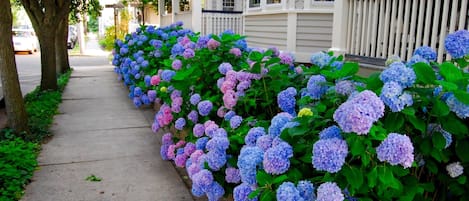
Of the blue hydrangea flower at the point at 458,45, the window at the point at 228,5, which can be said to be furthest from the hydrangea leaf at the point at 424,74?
the window at the point at 228,5

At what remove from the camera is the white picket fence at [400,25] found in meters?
4.50

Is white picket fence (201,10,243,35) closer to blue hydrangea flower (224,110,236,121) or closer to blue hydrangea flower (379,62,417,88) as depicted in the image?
blue hydrangea flower (224,110,236,121)

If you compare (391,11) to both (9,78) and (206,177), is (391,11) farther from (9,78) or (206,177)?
(9,78)

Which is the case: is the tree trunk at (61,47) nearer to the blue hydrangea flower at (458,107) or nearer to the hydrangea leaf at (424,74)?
the hydrangea leaf at (424,74)

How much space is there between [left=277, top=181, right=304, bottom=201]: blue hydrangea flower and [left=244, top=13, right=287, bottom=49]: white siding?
7.27 meters

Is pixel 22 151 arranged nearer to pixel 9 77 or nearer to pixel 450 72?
pixel 9 77

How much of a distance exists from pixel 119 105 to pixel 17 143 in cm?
266

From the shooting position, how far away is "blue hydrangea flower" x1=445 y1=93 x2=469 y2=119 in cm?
173

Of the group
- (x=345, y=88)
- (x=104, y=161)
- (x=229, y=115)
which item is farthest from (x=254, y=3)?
(x=345, y=88)

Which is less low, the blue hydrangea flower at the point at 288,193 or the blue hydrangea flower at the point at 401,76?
the blue hydrangea flower at the point at 401,76

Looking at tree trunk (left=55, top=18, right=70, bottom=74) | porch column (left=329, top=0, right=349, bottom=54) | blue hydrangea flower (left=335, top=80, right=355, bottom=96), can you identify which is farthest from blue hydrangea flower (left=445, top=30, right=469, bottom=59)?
tree trunk (left=55, top=18, right=70, bottom=74)

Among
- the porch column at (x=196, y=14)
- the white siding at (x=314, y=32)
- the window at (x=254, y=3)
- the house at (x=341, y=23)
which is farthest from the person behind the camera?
the porch column at (x=196, y=14)

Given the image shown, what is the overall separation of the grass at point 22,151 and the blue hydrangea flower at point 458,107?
3.06 meters

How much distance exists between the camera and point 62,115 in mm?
6363
